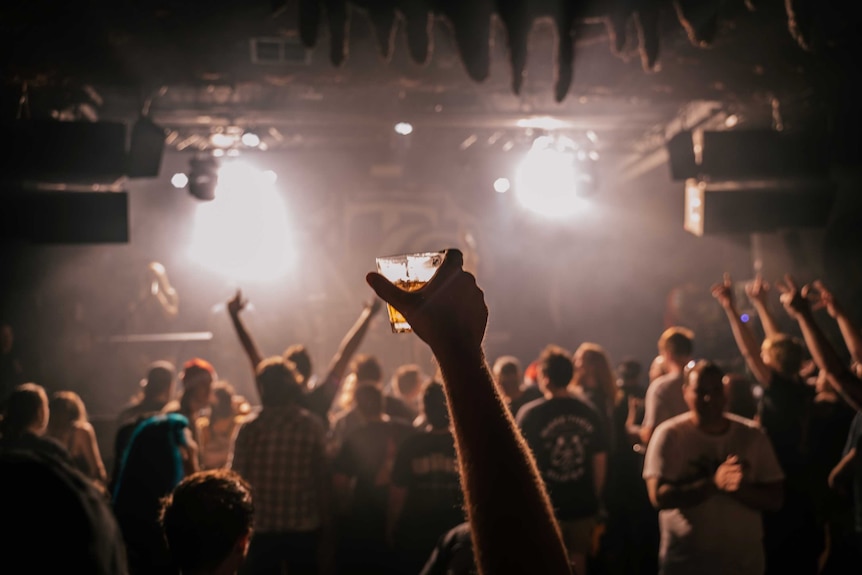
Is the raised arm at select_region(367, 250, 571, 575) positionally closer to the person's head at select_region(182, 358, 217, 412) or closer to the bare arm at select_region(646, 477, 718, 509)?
the bare arm at select_region(646, 477, 718, 509)

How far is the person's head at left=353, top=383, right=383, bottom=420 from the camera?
14.4 ft

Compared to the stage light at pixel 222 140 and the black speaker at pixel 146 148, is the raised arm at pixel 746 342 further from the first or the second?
the stage light at pixel 222 140

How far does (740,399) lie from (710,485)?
5.88 ft

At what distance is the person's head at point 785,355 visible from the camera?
4125mm

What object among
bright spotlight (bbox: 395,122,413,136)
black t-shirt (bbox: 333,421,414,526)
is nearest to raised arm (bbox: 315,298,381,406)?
black t-shirt (bbox: 333,421,414,526)

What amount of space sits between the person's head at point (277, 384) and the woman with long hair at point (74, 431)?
5.59ft

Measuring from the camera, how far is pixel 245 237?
44.3 ft

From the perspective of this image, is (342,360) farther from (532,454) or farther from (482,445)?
(482,445)

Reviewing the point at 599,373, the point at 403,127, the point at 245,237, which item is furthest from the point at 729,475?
the point at 245,237

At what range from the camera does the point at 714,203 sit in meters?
5.60

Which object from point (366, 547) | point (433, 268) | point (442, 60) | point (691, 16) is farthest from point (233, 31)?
point (433, 268)

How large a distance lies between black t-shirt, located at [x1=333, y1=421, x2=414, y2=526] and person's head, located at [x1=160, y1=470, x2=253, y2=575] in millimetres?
2145

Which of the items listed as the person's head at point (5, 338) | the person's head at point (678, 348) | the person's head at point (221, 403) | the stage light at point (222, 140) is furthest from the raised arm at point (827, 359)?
the stage light at point (222, 140)

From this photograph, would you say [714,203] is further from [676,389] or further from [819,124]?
[676,389]
